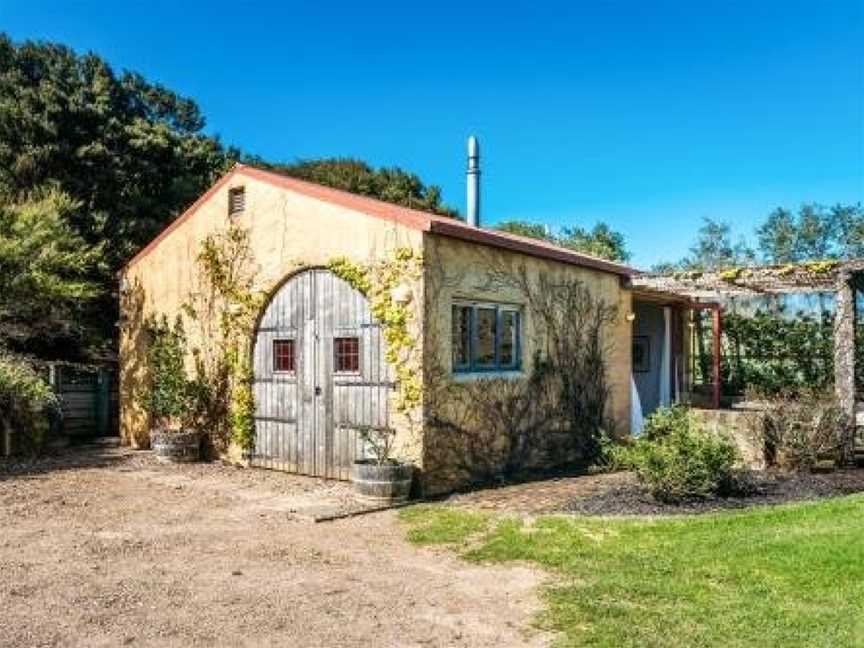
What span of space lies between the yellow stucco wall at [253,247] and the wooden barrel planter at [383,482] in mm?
2810

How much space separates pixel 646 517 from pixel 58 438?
11218 millimetres

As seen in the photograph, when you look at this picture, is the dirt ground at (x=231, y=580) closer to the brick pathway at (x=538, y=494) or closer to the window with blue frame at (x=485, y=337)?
the brick pathway at (x=538, y=494)

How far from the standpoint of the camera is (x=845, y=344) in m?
12.9

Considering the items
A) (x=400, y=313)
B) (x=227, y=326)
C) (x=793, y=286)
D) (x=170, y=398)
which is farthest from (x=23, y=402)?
(x=793, y=286)

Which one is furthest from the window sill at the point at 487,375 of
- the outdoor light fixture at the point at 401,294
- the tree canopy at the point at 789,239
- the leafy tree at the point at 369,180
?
the tree canopy at the point at 789,239

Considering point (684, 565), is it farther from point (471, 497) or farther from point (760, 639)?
point (471, 497)

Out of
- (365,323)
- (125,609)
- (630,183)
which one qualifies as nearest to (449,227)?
(365,323)

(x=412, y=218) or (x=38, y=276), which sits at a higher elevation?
(x=412, y=218)

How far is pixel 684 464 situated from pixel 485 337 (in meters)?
3.51

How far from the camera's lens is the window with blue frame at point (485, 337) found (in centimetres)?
1098

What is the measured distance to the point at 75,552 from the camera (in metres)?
7.25

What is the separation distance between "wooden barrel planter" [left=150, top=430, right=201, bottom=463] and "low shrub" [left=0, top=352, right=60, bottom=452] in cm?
219

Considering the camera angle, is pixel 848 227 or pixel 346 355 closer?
pixel 346 355

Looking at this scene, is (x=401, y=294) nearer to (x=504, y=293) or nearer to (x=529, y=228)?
(x=504, y=293)
